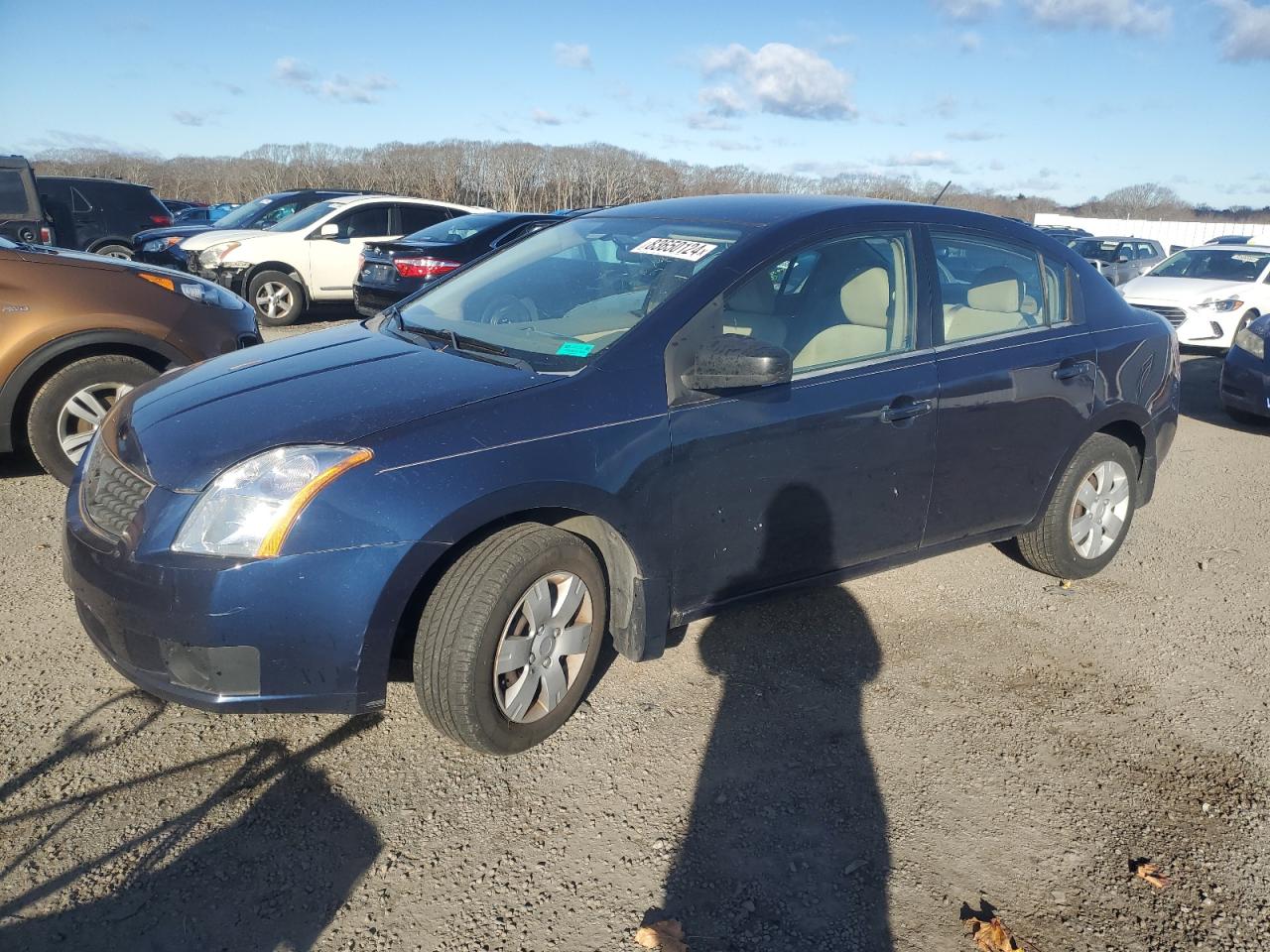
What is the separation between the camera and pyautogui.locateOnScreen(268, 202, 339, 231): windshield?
39.6 feet

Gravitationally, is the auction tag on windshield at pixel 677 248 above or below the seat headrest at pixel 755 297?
above

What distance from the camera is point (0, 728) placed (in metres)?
3.01

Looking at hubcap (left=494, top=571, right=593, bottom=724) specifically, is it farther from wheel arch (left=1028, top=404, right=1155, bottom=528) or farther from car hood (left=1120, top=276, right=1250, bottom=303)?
car hood (left=1120, top=276, right=1250, bottom=303)

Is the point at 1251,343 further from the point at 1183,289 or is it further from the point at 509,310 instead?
the point at 509,310

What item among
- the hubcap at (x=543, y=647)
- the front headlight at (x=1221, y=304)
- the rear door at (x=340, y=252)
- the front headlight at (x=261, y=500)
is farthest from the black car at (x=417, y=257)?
the front headlight at (x=1221, y=304)

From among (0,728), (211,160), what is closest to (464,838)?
(0,728)

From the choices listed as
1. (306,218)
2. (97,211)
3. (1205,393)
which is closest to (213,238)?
(306,218)

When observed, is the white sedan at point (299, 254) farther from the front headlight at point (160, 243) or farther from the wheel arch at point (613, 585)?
the wheel arch at point (613, 585)

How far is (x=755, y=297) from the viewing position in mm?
3438

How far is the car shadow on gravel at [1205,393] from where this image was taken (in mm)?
8523

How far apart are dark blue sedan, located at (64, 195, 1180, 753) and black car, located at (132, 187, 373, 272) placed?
9484 millimetres

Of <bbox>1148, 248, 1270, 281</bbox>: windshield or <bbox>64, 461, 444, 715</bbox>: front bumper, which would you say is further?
<bbox>1148, 248, 1270, 281</bbox>: windshield

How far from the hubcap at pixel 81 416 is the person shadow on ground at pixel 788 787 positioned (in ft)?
11.7

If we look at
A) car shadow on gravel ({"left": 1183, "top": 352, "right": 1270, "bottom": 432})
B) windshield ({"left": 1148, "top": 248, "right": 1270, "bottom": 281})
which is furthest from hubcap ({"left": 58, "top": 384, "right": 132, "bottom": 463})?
windshield ({"left": 1148, "top": 248, "right": 1270, "bottom": 281})
